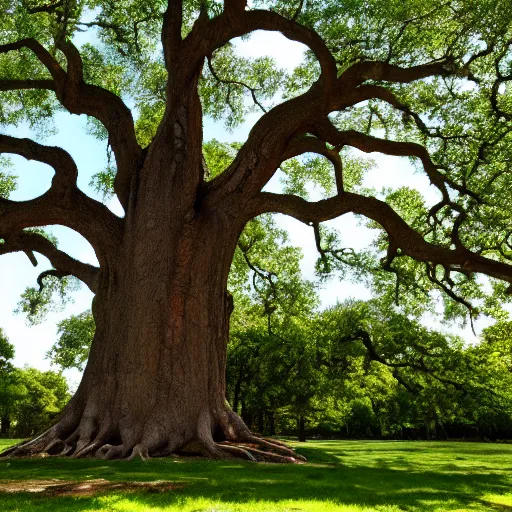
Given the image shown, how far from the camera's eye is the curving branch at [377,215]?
11945 millimetres

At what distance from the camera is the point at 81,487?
5.17 metres

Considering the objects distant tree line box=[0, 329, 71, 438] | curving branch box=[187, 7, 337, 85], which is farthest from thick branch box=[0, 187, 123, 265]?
distant tree line box=[0, 329, 71, 438]

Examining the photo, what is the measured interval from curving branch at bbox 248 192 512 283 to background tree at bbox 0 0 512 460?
38mm

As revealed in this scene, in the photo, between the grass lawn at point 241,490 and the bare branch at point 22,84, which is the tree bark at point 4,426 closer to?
the bare branch at point 22,84

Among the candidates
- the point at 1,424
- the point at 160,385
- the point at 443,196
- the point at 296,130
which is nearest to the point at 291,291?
the point at 443,196

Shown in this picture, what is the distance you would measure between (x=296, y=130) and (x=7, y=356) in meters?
45.4

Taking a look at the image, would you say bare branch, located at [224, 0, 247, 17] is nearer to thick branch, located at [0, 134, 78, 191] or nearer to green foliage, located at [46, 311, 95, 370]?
thick branch, located at [0, 134, 78, 191]

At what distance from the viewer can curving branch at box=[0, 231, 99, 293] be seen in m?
13.3

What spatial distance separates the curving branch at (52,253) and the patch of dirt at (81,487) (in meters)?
8.02

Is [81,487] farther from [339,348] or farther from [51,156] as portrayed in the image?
[339,348]

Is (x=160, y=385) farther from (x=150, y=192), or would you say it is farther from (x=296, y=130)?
(x=296, y=130)

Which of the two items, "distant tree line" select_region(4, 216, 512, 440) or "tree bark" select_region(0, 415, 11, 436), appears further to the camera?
"tree bark" select_region(0, 415, 11, 436)

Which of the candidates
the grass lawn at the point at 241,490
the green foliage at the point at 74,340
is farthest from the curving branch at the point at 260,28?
the green foliage at the point at 74,340

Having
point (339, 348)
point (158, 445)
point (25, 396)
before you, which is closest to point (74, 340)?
point (25, 396)
